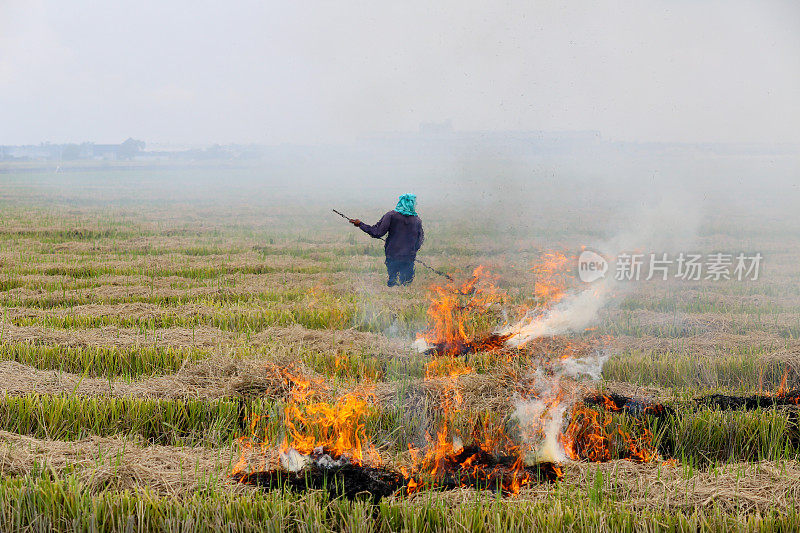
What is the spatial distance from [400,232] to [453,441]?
6177mm

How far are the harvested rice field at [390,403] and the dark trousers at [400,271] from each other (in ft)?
1.02

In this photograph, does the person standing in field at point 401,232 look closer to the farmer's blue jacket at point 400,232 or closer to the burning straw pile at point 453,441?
the farmer's blue jacket at point 400,232

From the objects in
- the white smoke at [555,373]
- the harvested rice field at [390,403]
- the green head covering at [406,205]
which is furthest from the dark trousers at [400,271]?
the white smoke at [555,373]

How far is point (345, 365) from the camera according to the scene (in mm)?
5738

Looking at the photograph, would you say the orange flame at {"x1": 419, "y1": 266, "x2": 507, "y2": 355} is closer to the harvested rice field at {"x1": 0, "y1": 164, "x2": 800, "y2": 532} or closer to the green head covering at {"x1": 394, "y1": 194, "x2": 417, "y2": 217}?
the harvested rice field at {"x1": 0, "y1": 164, "x2": 800, "y2": 532}

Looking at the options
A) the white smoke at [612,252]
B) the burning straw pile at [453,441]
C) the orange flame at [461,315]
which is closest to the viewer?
the burning straw pile at [453,441]

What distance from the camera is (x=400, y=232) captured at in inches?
391

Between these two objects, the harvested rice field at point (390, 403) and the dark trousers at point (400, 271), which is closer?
the harvested rice field at point (390, 403)

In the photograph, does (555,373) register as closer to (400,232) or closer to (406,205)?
(400,232)

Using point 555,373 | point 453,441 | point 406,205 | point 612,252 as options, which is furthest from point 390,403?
point 612,252

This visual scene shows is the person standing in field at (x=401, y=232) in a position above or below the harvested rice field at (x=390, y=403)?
above

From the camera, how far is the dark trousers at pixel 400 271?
10164mm

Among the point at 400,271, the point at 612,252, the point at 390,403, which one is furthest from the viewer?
the point at 612,252

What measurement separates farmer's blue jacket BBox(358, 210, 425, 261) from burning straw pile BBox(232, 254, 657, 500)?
4.35 metres
